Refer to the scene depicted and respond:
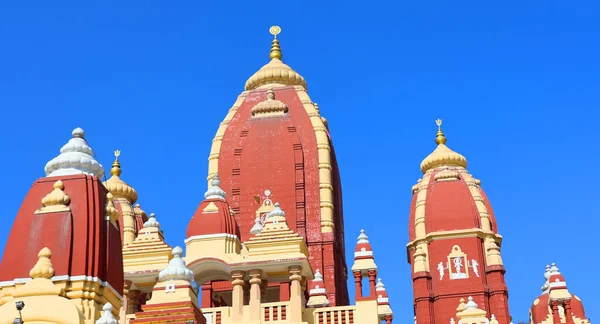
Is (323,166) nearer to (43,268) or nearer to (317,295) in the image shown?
(317,295)

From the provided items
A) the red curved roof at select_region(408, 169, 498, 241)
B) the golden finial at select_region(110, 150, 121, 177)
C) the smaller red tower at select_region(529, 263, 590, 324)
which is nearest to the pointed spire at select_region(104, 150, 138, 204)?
the golden finial at select_region(110, 150, 121, 177)

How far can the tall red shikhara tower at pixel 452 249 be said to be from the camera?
30.7 m

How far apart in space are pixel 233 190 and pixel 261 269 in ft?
27.8

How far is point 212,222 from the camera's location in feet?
63.8

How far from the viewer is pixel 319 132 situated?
27172mm

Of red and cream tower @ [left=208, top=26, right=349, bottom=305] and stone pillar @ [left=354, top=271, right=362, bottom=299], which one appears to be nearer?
stone pillar @ [left=354, top=271, right=362, bottom=299]

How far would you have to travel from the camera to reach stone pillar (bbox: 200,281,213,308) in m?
21.3

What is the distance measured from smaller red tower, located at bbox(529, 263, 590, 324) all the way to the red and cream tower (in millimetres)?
6543

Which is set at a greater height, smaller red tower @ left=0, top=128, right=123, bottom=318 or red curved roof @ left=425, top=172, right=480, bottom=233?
red curved roof @ left=425, top=172, right=480, bottom=233

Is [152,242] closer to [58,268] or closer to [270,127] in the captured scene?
[58,268]

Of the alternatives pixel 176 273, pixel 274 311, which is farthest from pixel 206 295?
pixel 176 273

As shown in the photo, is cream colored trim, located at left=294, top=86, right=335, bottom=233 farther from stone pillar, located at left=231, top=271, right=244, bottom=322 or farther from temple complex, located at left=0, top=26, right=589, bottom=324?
stone pillar, located at left=231, top=271, right=244, bottom=322

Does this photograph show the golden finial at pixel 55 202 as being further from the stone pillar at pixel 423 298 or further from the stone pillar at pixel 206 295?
the stone pillar at pixel 423 298

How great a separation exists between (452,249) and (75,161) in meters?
19.7
